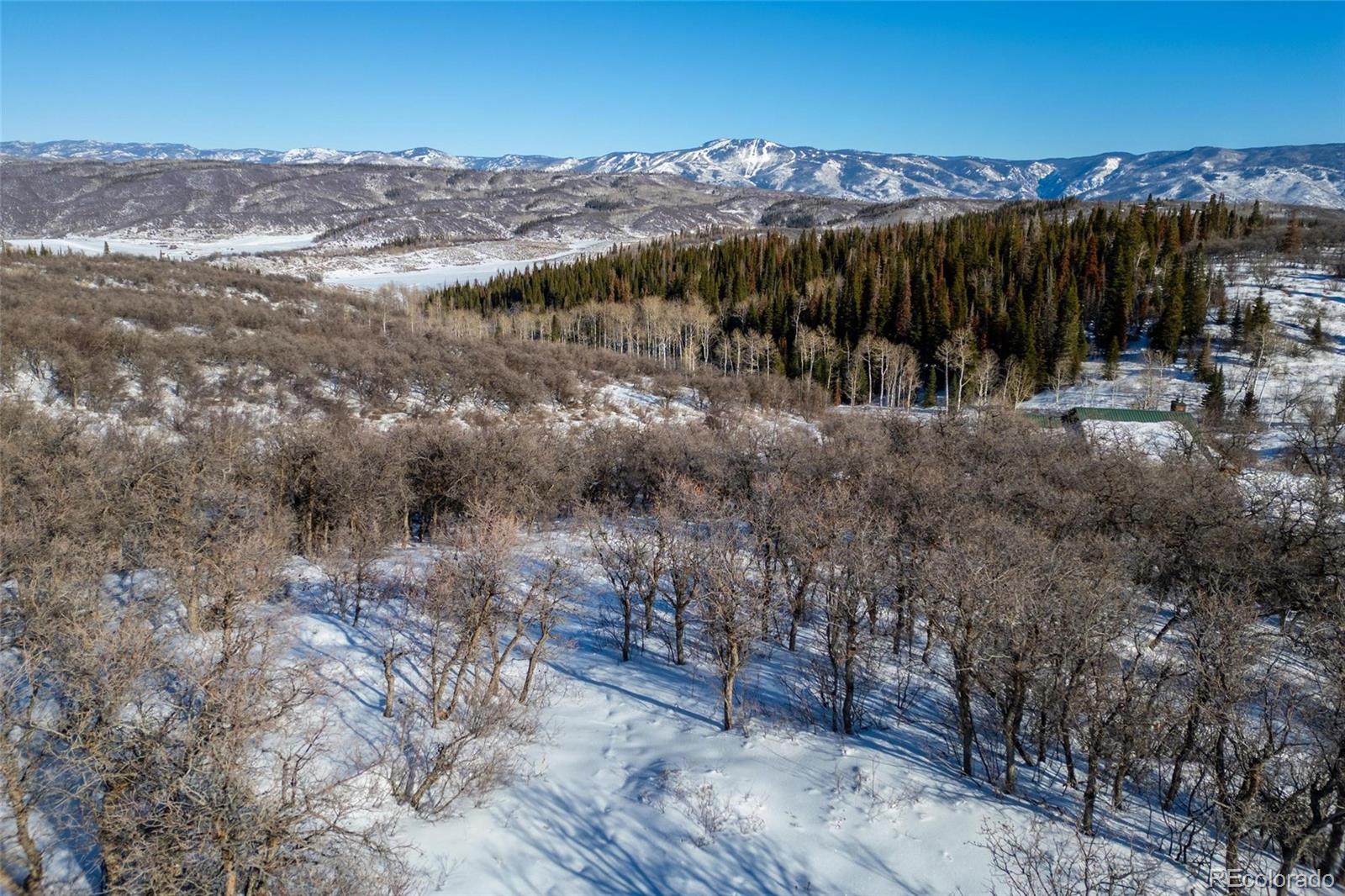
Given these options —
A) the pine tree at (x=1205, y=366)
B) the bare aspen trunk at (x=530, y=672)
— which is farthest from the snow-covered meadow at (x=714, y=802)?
the pine tree at (x=1205, y=366)

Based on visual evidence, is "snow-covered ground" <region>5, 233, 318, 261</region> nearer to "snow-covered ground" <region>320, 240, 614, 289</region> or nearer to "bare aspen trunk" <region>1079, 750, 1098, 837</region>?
"snow-covered ground" <region>320, 240, 614, 289</region>

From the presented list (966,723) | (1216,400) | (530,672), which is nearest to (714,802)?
(966,723)

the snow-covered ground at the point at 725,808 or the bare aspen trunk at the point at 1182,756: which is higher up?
the bare aspen trunk at the point at 1182,756

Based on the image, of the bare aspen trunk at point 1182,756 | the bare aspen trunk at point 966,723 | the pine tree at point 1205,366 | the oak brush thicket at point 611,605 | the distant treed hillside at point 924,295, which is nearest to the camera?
the oak brush thicket at point 611,605

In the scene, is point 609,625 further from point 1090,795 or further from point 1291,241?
point 1291,241

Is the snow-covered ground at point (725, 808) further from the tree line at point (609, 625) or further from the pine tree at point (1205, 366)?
the pine tree at point (1205, 366)

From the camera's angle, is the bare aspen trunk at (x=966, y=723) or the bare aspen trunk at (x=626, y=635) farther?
the bare aspen trunk at (x=626, y=635)

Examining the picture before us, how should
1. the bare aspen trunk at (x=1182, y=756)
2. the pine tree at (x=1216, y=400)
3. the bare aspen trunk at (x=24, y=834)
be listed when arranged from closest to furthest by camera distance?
1. the bare aspen trunk at (x=24, y=834)
2. the bare aspen trunk at (x=1182, y=756)
3. the pine tree at (x=1216, y=400)

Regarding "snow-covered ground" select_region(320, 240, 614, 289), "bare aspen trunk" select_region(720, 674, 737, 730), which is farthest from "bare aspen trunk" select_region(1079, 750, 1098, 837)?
"snow-covered ground" select_region(320, 240, 614, 289)
